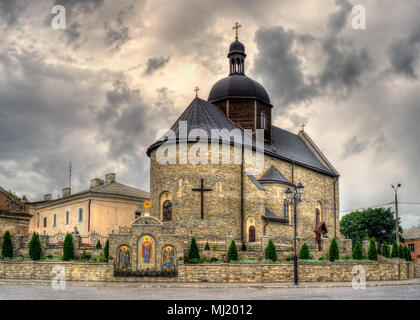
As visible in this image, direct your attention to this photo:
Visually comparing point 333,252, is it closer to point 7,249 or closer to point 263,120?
point 263,120

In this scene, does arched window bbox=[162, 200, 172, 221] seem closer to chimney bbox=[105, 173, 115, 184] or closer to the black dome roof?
the black dome roof

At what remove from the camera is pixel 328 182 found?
156 ft

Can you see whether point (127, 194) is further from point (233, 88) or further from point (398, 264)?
point (398, 264)

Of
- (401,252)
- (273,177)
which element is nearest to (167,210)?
(273,177)

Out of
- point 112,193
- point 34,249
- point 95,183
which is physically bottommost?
point 34,249

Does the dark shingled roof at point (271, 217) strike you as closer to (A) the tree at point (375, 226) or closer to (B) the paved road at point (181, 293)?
(B) the paved road at point (181, 293)

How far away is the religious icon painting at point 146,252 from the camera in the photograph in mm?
27156

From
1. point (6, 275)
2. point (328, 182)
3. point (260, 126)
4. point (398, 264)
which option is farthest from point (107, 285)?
point (328, 182)

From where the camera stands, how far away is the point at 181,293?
845 inches

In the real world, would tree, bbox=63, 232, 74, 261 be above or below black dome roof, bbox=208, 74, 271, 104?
below

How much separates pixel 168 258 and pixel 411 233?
58.5 m

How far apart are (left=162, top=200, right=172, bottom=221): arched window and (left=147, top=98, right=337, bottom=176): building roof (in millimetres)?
4056

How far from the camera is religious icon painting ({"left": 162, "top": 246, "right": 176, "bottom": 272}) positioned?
2705 centimetres

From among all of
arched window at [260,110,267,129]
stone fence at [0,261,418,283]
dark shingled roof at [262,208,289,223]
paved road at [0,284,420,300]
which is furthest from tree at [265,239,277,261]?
arched window at [260,110,267,129]
